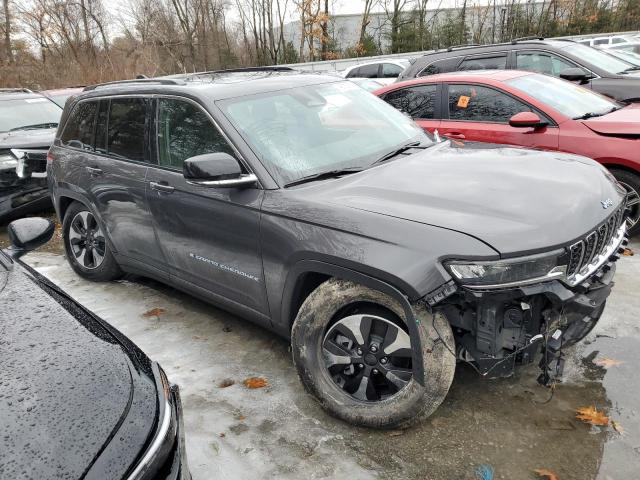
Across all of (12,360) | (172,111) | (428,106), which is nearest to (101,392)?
(12,360)

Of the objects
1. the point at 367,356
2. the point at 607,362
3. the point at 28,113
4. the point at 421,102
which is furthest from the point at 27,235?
the point at 28,113

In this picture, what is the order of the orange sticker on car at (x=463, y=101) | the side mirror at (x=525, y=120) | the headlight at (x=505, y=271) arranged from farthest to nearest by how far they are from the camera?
the orange sticker on car at (x=463, y=101) < the side mirror at (x=525, y=120) < the headlight at (x=505, y=271)

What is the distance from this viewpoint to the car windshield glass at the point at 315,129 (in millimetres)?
3078

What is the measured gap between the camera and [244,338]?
3742 mm

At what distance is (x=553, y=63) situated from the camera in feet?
24.2

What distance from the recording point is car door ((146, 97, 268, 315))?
10.0 ft

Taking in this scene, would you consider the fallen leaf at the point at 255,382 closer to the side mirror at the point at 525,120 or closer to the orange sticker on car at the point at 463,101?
the side mirror at the point at 525,120

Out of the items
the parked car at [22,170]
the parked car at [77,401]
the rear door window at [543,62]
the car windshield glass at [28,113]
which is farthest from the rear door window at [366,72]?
the parked car at [77,401]

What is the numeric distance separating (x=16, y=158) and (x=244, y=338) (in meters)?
4.72

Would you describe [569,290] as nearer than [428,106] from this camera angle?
Yes

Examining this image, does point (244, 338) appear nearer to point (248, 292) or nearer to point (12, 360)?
point (248, 292)

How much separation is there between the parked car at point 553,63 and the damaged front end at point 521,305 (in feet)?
16.8

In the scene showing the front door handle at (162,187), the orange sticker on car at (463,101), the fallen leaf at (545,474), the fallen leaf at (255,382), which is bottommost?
the fallen leaf at (255,382)

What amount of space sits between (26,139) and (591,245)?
23.0 feet
